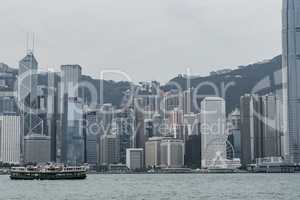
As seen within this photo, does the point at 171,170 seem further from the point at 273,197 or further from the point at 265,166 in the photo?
the point at 273,197


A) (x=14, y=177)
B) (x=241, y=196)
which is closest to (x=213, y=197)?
(x=241, y=196)

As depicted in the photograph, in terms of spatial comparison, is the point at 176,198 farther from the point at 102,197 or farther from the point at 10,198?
the point at 10,198

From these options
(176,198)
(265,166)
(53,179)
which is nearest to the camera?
(176,198)

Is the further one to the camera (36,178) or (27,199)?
(36,178)

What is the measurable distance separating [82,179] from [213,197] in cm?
4888

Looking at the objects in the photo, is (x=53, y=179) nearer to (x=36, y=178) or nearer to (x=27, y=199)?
(x=36, y=178)

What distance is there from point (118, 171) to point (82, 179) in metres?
93.6

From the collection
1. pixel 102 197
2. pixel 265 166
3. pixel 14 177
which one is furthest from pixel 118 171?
pixel 102 197

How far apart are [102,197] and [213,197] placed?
1019 centimetres

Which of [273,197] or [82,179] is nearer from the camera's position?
[273,197]

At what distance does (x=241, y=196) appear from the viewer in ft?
196

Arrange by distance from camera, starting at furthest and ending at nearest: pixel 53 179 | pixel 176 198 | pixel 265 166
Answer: pixel 265 166 < pixel 53 179 < pixel 176 198

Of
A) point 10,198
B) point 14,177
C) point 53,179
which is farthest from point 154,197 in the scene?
point 14,177

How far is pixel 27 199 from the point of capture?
59.0 meters
